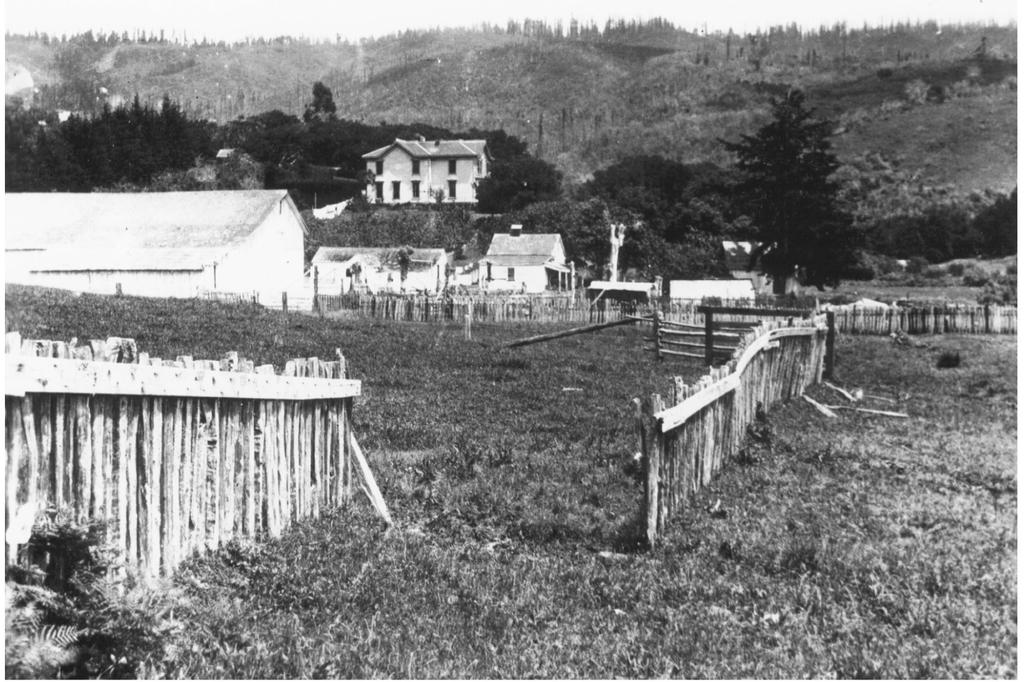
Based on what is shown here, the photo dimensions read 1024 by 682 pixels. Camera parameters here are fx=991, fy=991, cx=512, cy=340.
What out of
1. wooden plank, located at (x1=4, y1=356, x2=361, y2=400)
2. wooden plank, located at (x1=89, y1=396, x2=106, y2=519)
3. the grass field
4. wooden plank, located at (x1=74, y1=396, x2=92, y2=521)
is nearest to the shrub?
the grass field

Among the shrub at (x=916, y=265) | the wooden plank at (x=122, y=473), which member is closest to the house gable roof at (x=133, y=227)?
the wooden plank at (x=122, y=473)

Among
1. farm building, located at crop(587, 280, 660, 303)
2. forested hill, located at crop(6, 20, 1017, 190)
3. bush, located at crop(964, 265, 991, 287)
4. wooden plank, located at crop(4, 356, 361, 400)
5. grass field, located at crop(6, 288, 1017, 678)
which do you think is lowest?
grass field, located at crop(6, 288, 1017, 678)

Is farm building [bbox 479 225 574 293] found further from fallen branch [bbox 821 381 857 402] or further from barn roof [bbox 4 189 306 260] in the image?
fallen branch [bbox 821 381 857 402]

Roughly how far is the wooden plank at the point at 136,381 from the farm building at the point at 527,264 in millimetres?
58478

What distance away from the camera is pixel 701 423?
9273 millimetres

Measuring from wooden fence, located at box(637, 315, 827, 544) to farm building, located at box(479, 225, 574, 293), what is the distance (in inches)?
2025

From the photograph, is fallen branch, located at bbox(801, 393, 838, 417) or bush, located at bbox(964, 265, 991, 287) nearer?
fallen branch, located at bbox(801, 393, 838, 417)

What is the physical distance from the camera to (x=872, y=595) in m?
6.67

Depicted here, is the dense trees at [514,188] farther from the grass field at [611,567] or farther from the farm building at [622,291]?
the grass field at [611,567]

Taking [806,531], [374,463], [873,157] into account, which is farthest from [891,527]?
[873,157]

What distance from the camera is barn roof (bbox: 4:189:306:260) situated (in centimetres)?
4578

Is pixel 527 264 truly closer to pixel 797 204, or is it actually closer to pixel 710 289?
pixel 710 289

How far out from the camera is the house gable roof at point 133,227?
148 feet

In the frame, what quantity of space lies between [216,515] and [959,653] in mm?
4459
